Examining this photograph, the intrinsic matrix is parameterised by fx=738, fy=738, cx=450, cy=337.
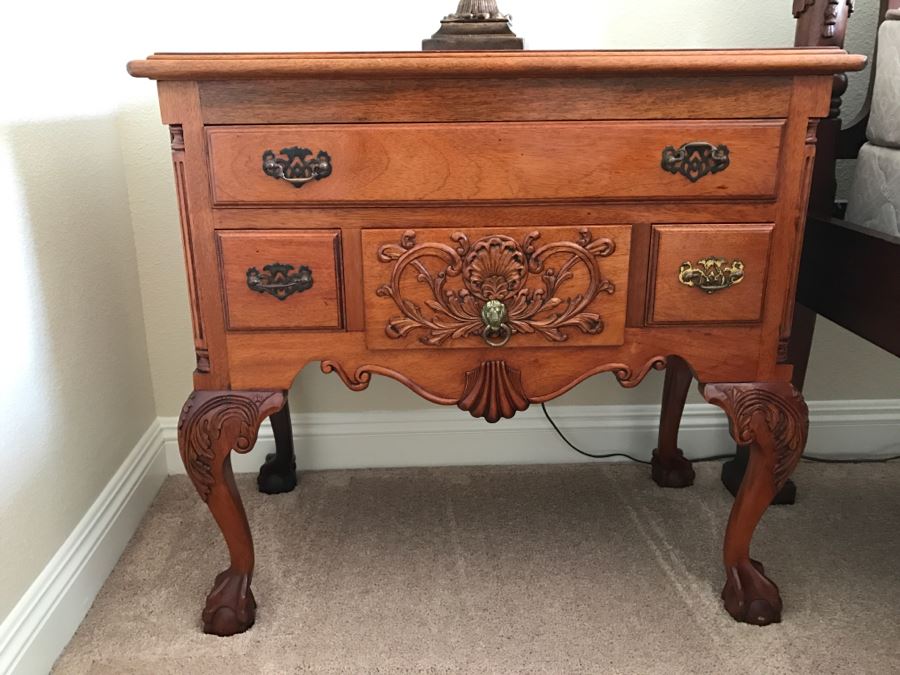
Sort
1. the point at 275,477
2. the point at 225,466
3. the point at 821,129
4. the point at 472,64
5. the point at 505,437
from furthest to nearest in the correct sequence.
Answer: the point at 505,437 < the point at 275,477 < the point at 821,129 < the point at 225,466 < the point at 472,64

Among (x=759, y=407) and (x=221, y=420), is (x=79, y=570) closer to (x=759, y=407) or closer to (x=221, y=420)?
(x=221, y=420)

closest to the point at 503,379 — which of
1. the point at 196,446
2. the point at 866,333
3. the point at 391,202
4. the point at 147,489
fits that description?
the point at 391,202

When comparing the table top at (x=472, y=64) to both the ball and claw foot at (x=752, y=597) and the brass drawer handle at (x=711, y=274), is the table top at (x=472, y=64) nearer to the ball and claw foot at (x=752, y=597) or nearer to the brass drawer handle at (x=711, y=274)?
the brass drawer handle at (x=711, y=274)

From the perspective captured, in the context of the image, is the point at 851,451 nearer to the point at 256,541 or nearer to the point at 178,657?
the point at 256,541

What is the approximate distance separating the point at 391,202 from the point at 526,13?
667 millimetres

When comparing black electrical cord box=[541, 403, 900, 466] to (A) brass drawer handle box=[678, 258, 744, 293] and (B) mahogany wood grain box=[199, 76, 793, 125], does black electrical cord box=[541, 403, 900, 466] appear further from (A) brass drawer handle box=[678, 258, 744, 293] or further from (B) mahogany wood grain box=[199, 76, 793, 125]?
(B) mahogany wood grain box=[199, 76, 793, 125]

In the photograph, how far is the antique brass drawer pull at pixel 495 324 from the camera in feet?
3.25

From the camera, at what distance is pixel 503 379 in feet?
3.39

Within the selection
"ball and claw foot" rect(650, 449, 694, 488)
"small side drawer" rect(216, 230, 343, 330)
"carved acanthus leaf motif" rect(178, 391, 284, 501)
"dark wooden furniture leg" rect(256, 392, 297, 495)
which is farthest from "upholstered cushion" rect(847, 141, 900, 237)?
"dark wooden furniture leg" rect(256, 392, 297, 495)

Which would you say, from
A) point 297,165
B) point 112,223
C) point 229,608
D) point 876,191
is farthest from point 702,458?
point 112,223

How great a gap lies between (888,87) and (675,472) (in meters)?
0.80

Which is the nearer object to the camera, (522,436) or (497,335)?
(497,335)

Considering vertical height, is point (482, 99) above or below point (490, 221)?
above

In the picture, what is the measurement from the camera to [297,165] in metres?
0.93
